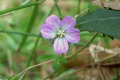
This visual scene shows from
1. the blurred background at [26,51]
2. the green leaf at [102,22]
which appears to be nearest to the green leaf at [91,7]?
the green leaf at [102,22]

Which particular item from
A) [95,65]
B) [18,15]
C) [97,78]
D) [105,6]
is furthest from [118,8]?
[18,15]

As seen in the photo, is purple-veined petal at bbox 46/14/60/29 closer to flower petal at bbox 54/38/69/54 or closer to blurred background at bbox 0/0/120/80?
flower petal at bbox 54/38/69/54

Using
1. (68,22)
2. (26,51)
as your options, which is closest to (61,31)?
(68,22)

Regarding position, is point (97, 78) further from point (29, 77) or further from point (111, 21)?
point (111, 21)

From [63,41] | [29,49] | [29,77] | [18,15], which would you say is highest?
[63,41]

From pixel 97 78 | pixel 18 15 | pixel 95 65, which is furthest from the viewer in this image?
pixel 18 15

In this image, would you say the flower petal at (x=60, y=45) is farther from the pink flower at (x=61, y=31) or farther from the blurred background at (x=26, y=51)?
the blurred background at (x=26, y=51)

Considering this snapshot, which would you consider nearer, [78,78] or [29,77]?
[78,78]
